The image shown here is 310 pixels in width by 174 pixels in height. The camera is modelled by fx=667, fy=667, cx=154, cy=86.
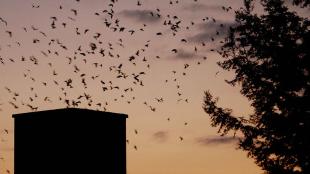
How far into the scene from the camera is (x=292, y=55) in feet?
87.1

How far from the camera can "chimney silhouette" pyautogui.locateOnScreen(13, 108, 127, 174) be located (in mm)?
19594

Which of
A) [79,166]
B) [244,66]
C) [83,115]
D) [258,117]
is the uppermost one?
[244,66]

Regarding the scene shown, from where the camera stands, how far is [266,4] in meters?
27.7

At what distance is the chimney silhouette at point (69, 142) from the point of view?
19.6m

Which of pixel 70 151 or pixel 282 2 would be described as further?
pixel 282 2

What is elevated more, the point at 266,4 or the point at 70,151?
the point at 266,4

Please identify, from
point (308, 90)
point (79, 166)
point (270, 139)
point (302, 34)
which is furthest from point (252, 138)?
point (79, 166)

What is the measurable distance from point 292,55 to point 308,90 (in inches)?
61.0

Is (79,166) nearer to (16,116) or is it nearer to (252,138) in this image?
(16,116)

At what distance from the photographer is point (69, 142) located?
64.2ft

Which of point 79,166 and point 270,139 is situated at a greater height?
point 270,139

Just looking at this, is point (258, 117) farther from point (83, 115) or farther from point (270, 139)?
point (83, 115)

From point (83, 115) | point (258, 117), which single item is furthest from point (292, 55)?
point (83, 115)

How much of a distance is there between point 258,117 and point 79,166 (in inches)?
387
